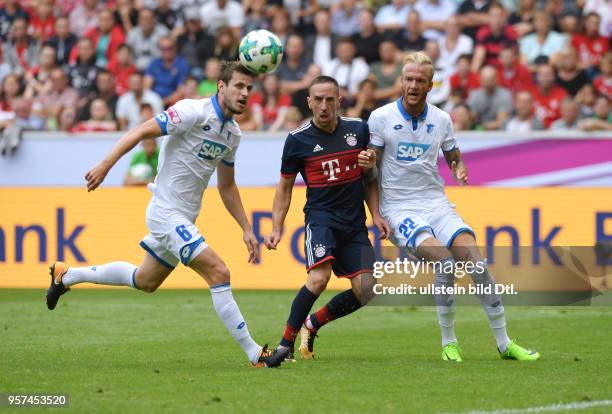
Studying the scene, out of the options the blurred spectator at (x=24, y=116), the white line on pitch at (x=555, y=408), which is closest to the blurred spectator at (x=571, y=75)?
the blurred spectator at (x=24, y=116)

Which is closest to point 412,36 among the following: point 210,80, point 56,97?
point 210,80

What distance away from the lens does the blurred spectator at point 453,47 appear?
20625 mm

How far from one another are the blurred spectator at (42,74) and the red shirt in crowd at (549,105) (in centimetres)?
899

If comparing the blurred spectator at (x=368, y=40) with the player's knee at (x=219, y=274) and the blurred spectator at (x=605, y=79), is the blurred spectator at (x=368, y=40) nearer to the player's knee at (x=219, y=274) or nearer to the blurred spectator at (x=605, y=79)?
the blurred spectator at (x=605, y=79)

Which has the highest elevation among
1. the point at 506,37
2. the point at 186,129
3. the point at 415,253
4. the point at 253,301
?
the point at 506,37

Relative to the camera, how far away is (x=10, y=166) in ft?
64.3

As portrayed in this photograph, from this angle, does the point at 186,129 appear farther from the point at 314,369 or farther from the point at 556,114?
→ the point at 556,114

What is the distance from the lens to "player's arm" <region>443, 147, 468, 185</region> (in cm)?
993

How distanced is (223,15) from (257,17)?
652mm

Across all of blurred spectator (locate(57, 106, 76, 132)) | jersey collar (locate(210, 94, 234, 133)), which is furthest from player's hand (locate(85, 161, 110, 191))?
blurred spectator (locate(57, 106, 76, 132))

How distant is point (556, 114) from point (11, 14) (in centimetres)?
1107

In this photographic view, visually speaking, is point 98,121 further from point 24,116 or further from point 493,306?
point 493,306

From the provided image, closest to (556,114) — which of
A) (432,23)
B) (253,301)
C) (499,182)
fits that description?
(499,182)

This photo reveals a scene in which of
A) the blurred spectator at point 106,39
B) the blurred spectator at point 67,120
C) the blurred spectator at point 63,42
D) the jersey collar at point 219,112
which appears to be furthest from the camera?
the blurred spectator at point 63,42
